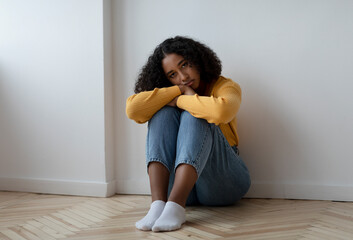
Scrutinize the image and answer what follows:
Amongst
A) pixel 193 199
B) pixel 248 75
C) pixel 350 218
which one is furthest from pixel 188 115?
pixel 350 218

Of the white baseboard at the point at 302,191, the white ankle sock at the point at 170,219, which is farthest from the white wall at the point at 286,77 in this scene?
the white ankle sock at the point at 170,219

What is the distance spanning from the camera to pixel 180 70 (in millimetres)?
1767

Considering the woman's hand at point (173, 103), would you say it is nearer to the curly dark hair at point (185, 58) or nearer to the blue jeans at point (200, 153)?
the blue jeans at point (200, 153)

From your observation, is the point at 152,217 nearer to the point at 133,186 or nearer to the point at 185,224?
the point at 185,224

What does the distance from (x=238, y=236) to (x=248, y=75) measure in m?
0.89

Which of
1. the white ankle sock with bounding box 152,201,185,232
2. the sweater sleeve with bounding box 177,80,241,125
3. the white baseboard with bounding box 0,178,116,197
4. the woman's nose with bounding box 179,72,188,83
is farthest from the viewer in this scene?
the white baseboard with bounding box 0,178,116,197

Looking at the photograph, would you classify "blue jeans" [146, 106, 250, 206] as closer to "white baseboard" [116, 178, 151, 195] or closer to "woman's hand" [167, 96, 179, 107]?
"woman's hand" [167, 96, 179, 107]

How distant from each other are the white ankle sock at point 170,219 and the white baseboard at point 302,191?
0.68 meters

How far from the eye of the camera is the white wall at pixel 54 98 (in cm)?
214

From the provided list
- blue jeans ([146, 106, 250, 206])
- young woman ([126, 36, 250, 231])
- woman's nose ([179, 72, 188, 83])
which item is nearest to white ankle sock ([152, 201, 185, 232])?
young woman ([126, 36, 250, 231])

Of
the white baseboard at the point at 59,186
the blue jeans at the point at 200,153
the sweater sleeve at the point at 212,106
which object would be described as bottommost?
the white baseboard at the point at 59,186

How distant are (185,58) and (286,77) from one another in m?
0.53

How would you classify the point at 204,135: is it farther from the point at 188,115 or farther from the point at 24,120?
the point at 24,120

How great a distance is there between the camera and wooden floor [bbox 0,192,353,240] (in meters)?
1.41
